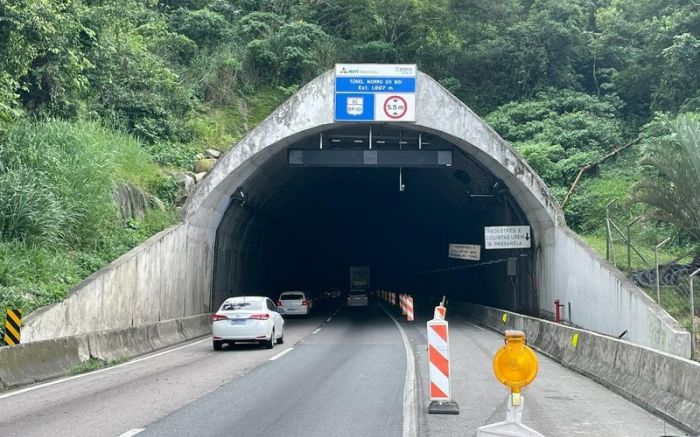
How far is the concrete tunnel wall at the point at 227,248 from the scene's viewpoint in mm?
20391

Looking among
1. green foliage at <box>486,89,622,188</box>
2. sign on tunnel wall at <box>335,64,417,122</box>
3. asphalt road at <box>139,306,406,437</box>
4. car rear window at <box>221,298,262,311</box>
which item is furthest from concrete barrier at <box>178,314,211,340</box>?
green foliage at <box>486,89,622,188</box>

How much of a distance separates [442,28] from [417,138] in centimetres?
1681

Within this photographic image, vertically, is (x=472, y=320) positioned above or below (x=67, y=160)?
below

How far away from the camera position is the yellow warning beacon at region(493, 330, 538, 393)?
593cm

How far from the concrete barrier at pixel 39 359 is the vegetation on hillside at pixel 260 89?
5.41 feet

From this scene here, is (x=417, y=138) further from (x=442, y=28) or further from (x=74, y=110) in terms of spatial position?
(x=442, y=28)

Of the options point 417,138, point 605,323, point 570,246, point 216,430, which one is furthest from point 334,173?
point 216,430

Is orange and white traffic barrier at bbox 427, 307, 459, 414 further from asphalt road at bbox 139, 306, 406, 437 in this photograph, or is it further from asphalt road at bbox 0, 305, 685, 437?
asphalt road at bbox 139, 306, 406, 437

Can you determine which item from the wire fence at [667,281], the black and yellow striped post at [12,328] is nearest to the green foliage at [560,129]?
the wire fence at [667,281]

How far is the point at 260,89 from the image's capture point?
42.0 metres

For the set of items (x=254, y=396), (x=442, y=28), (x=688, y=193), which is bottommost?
(x=254, y=396)

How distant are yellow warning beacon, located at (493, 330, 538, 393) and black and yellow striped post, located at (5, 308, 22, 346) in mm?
10942

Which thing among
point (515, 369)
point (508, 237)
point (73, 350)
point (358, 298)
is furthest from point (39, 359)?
point (358, 298)

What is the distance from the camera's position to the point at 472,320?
34.2 metres
